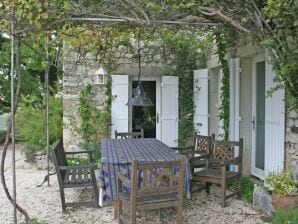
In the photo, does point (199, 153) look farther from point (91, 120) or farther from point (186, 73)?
point (91, 120)

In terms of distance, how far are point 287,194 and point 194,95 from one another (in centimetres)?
422

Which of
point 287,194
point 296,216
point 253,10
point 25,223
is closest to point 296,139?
point 287,194

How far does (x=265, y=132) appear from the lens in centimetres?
524

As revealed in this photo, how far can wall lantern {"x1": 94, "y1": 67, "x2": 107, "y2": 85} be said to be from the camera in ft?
23.9

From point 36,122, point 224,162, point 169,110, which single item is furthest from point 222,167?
point 36,122

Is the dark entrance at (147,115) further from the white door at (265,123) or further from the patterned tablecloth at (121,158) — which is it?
the patterned tablecloth at (121,158)

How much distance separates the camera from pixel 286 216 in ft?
11.2

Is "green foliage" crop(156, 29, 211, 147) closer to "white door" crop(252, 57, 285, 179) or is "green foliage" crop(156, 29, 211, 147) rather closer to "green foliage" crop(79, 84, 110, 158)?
"green foliage" crop(79, 84, 110, 158)

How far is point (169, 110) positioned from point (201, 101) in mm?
759

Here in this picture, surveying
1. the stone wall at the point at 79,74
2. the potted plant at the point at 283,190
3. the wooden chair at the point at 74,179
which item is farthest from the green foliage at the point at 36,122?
the potted plant at the point at 283,190

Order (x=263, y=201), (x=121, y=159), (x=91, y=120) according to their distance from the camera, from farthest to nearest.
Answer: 1. (x=91, y=120)
2. (x=263, y=201)
3. (x=121, y=159)

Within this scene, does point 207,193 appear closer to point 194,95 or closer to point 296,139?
point 296,139

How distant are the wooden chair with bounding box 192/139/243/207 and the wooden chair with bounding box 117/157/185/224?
1178 mm

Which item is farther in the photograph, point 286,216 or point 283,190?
point 283,190
